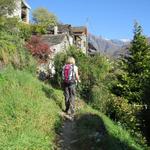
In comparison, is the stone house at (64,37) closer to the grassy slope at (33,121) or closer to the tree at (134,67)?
the tree at (134,67)

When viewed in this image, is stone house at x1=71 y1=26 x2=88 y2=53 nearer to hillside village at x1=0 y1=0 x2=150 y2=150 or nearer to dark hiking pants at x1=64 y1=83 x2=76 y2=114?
hillside village at x1=0 y1=0 x2=150 y2=150

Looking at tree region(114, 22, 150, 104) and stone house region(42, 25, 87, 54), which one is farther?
stone house region(42, 25, 87, 54)

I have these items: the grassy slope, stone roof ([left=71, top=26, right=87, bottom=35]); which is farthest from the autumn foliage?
stone roof ([left=71, top=26, right=87, bottom=35])

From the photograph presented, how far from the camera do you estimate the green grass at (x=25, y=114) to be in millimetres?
11805

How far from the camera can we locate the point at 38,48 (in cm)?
2884

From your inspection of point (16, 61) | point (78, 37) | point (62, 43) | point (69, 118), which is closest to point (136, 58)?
point (62, 43)

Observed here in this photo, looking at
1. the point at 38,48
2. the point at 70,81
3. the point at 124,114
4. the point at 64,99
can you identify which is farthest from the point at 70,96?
the point at 38,48

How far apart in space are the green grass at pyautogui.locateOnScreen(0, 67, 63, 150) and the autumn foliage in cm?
1036

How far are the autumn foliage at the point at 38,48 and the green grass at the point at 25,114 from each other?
408 inches

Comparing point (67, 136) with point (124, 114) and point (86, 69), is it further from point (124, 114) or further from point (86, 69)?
point (86, 69)

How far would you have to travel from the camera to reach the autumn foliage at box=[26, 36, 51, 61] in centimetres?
2858

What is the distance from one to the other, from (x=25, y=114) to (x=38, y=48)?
15313mm

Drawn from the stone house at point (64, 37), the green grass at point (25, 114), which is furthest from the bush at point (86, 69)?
the green grass at point (25, 114)

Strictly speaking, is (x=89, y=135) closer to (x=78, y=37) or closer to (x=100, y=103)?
(x=100, y=103)
